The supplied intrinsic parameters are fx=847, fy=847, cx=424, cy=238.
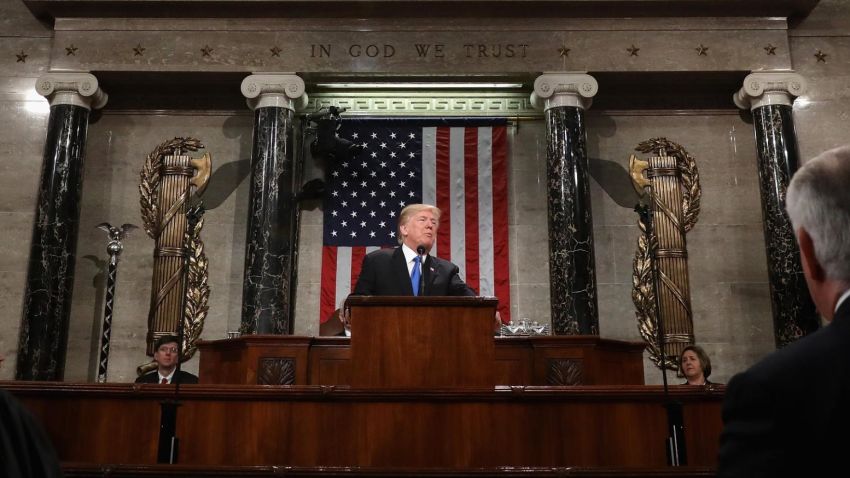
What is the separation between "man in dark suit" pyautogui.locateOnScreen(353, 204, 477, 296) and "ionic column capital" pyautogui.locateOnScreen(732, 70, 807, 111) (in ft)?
18.1

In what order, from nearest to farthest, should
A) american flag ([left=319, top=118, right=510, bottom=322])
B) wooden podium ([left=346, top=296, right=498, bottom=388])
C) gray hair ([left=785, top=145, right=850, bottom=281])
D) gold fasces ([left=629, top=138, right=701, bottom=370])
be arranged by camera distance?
gray hair ([left=785, top=145, right=850, bottom=281]), wooden podium ([left=346, top=296, right=498, bottom=388]), gold fasces ([left=629, top=138, right=701, bottom=370]), american flag ([left=319, top=118, right=510, bottom=322])

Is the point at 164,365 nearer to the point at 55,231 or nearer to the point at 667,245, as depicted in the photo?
the point at 55,231

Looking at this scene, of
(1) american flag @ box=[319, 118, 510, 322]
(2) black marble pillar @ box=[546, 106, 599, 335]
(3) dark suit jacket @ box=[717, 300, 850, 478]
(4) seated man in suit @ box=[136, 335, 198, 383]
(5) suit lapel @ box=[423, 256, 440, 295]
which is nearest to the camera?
(3) dark suit jacket @ box=[717, 300, 850, 478]

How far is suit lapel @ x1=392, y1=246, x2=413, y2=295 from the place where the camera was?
7199 mm

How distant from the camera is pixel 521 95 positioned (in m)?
11.5

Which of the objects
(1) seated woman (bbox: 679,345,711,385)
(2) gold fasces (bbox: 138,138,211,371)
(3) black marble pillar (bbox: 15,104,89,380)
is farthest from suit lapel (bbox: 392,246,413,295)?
(3) black marble pillar (bbox: 15,104,89,380)

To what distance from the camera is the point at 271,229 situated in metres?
10.2

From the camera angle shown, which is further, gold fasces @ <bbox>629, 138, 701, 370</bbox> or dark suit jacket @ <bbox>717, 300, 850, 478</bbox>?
gold fasces @ <bbox>629, 138, 701, 370</bbox>

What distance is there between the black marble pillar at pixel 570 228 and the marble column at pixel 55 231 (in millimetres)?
5790

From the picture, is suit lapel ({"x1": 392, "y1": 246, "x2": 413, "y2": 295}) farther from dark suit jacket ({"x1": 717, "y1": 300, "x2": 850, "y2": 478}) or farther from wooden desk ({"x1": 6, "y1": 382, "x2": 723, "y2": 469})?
dark suit jacket ({"x1": 717, "y1": 300, "x2": 850, "y2": 478})

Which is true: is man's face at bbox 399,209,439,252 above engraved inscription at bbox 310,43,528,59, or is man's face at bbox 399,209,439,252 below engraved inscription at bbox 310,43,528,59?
below

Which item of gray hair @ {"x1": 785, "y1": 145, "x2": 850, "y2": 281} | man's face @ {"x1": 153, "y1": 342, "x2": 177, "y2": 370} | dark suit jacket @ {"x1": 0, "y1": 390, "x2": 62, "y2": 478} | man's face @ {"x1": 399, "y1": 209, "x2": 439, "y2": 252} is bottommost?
dark suit jacket @ {"x1": 0, "y1": 390, "x2": 62, "y2": 478}

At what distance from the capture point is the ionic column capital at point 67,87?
34.7 ft

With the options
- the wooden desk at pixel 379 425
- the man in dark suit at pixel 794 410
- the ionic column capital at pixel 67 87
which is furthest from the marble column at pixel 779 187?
the man in dark suit at pixel 794 410
